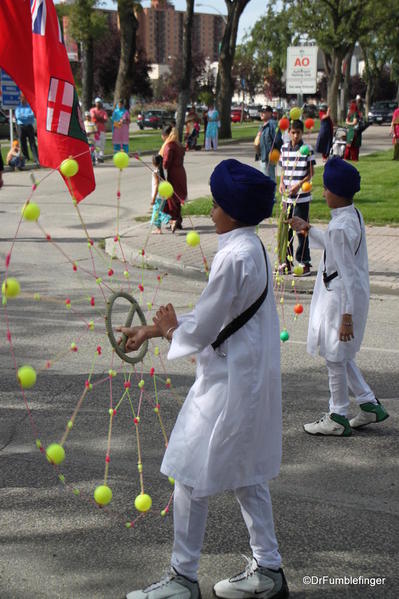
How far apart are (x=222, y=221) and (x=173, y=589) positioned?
1.53 meters

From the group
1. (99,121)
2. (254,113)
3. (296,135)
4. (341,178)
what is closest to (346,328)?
(341,178)

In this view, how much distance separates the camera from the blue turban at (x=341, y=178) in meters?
5.22

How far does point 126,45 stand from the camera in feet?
123

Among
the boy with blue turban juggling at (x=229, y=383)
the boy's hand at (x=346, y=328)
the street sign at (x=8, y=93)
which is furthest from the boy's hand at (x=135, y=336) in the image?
the street sign at (x=8, y=93)

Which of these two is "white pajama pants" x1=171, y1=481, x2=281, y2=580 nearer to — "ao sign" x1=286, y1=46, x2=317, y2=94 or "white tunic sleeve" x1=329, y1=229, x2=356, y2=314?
"white tunic sleeve" x1=329, y1=229, x2=356, y2=314

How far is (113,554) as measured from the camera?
12.9 ft

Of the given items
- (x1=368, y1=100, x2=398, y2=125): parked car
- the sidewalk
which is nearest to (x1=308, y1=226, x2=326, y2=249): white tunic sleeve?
the sidewalk

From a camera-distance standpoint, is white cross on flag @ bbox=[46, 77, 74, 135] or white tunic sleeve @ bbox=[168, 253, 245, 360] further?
white cross on flag @ bbox=[46, 77, 74, 135]

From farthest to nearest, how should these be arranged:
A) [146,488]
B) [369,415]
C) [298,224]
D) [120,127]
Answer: [120,127]
[369,415]
[298,224]
[146,488]

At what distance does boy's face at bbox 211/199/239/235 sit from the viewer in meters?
3.44

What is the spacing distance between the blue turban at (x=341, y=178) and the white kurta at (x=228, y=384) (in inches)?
77.1

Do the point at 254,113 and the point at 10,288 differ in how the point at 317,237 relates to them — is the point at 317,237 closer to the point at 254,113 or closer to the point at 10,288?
the point at 10,288

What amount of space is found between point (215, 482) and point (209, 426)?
8.8 inches

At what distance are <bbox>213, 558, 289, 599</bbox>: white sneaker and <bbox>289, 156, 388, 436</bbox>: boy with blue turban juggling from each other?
1.97 m
